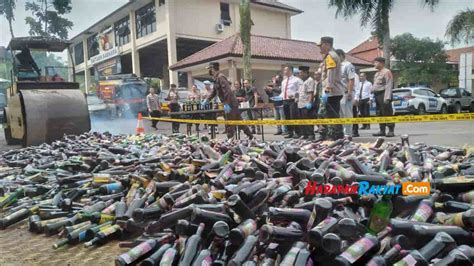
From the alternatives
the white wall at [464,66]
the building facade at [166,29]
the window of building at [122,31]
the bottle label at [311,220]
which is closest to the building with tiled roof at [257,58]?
the building facade at [166,29]

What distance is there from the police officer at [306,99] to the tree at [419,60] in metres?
30.6

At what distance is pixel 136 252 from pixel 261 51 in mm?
24795

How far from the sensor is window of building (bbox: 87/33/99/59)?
44.5m

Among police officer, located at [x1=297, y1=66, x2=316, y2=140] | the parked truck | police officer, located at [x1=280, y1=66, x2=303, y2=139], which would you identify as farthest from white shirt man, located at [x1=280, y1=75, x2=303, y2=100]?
the parked truck

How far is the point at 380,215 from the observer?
10.0 feet

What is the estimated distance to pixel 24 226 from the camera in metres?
4.45

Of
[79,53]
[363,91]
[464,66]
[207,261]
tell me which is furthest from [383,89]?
[79,53]

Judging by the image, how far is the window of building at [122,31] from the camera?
120 feet

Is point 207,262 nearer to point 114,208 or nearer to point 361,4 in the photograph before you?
point 114,208

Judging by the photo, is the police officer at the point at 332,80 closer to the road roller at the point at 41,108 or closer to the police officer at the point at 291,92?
the police officer at the point at 291,92

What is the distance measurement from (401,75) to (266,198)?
128ft

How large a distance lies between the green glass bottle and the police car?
15.9 m

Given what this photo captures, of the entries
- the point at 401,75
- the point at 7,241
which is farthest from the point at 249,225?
the point at 401,75

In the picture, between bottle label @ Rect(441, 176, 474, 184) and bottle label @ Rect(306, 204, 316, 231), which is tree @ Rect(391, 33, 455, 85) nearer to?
bottle label @ Rect(441, 176, 474, 184)
